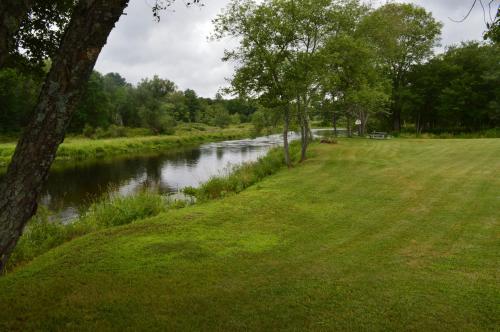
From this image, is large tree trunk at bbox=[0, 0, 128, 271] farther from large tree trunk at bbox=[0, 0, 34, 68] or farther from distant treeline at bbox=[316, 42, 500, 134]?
distant treeline at bbox=[316, 42, 500, 134]

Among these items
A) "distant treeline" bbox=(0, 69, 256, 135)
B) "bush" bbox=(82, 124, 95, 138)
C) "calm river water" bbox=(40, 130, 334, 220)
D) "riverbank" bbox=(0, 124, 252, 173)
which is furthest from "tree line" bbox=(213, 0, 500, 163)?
"bush" bbox=(82, 124, 95, 138)

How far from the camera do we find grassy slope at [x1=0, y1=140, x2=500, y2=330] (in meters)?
4.66

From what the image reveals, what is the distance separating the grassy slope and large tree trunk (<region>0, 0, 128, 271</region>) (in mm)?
2194

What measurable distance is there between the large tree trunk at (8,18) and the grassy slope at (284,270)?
3.35 metres

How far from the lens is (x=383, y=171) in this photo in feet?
50.2

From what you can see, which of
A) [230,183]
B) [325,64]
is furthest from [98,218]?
[325,64]

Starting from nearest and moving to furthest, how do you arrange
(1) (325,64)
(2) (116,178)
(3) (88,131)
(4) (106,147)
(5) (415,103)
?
(1) (325,64), (2) (116,178), (4) (106,147), (5) (415,103), (3) (88,131)

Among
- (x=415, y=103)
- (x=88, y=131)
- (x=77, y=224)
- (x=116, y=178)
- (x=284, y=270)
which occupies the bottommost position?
(x=116, y=178)

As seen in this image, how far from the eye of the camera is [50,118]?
3053mm

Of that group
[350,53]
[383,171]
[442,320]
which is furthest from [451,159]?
[442,320]

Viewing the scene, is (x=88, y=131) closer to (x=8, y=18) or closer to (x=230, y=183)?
(x=230, y=183)

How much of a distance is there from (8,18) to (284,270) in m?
5.04

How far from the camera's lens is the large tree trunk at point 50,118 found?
297 cm

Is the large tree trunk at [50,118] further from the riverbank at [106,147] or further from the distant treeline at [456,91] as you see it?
the distant treeline at [456,91]
